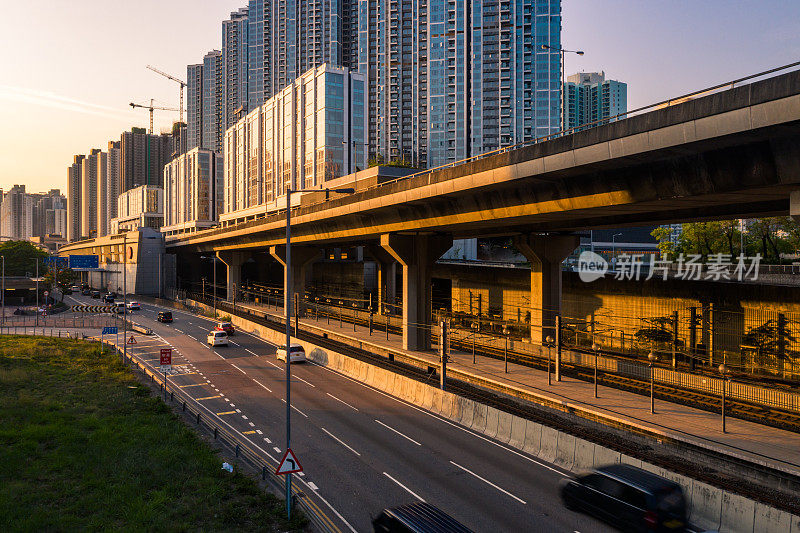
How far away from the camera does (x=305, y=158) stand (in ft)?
Result: 359

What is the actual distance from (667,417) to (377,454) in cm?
1309

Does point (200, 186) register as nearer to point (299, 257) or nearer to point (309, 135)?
point (309, 135)

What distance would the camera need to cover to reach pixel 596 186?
859 inches

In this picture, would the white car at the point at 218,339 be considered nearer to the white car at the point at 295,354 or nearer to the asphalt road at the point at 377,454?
the white car at the point at 295,354

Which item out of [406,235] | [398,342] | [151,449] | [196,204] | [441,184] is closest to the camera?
[151,449]

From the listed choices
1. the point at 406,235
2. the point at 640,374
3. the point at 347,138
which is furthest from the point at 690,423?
the point at 347,138

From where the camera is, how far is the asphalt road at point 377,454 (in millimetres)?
15750

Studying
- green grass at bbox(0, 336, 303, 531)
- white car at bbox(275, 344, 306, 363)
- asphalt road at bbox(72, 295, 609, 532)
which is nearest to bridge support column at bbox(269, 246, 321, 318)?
white car at bbox(275, 344, 306, 363)

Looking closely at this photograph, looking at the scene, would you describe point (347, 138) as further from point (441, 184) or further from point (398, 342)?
point (441, 184)

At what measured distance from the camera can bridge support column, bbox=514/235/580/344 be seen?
131 feet

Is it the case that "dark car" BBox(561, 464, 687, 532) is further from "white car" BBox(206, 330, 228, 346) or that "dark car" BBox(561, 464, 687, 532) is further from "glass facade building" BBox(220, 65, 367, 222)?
"glass facade building" BBox(220, 65, 367, 222)

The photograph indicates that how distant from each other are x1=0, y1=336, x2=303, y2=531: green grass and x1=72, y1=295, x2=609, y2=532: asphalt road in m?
2.51

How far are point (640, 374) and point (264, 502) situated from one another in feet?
79.0

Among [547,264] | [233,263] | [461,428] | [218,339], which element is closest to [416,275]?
[547,264]
